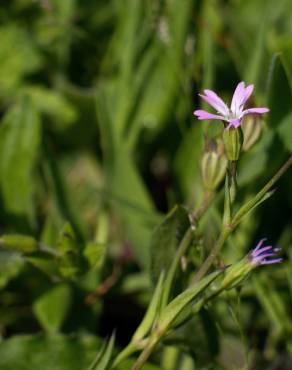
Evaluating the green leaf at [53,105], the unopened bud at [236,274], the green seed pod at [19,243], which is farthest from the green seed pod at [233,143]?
the green leaf at [53,105]

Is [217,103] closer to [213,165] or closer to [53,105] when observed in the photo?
[213,165]

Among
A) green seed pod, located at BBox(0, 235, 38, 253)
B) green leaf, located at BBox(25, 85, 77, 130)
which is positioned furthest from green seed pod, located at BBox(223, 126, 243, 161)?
green leaf, located at BBox(25, 85, 77, 130)

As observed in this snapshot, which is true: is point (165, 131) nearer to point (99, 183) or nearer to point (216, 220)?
point (99, 183)

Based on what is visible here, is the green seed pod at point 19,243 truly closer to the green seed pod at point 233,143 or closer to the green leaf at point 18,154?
the green leaf at point 18,154

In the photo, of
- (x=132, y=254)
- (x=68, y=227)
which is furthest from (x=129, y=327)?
(x=68, y=227)

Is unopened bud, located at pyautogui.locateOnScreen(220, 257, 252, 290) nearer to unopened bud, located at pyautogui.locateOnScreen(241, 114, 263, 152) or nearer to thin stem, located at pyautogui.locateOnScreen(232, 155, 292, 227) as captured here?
thin stem, located at pyautogui.locateOnScreen(232, 155, 292, 227)

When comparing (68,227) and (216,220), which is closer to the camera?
(68,227)

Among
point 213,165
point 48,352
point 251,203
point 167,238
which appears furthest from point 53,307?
point 251,203
